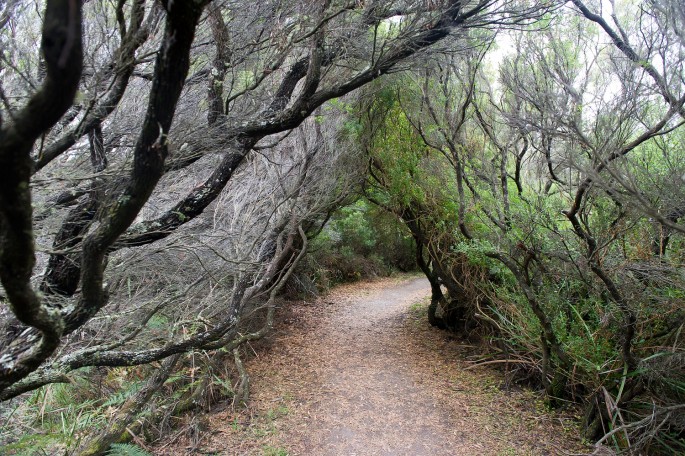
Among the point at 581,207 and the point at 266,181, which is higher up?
the point at 266,181

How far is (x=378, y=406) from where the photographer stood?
6074mm

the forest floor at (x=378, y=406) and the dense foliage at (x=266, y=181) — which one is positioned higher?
the dense foliage at (x=266, y=181)

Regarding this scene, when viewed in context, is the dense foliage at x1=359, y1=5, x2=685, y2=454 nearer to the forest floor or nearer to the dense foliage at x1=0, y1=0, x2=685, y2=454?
the dense foliage at x1=0, y1=0, x2=685, y2=454

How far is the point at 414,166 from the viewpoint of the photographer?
26.2 feet

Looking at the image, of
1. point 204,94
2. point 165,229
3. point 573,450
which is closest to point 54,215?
point 165,229

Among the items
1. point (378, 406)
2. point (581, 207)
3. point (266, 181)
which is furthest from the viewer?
point (266, 181)

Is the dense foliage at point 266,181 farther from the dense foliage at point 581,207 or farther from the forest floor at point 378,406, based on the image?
the forest floor at point 378,406

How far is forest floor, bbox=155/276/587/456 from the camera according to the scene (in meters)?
5.11

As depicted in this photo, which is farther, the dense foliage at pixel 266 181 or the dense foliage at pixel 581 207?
the dense foliage at pixel 581 207

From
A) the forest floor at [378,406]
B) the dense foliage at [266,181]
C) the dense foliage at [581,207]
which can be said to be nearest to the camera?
the dense foliage at [266,181]

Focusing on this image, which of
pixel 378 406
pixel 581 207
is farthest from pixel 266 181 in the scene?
pixel 581 207

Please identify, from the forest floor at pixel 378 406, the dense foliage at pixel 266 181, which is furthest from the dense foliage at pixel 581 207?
the forest floor at pixel 378 406

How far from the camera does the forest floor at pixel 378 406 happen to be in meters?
5.11

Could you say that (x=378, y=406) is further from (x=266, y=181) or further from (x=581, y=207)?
(x=266, y=181)
